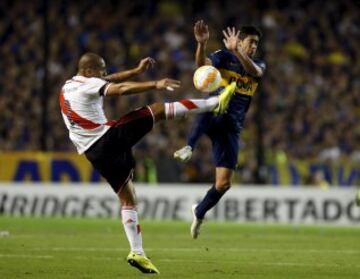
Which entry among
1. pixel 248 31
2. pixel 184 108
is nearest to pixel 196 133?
pixel 248 31

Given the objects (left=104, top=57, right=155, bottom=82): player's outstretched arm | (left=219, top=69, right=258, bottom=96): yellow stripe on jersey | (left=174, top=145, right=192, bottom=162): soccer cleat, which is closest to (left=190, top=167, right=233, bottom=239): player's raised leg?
(left=219, top=69, right=258, bottom=96): yellow stripe on jersey

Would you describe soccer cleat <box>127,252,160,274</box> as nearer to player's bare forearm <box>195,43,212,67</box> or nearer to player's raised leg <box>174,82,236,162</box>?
player's raised leg <box>174,82,236,162</box>

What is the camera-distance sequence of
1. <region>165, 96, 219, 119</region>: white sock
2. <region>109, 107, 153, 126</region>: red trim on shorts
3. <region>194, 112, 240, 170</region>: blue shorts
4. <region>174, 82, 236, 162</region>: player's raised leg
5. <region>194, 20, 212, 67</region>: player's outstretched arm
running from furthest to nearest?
<region>194, 112, 240, 170</region>: blue shorts < <region>194, 20, 212, 67</region>: player's outstretched arm < <region>174, 82, 236, 162</region>: player's raised leg < <region>109, 107, 153, 126</region>: red trim on shorts < <region>165, 96, 219, 119</region>: white sock

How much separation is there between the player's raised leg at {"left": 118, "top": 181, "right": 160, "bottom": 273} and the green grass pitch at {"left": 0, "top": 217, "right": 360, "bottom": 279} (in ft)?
0.49

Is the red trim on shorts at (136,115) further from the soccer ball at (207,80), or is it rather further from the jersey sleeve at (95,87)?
the soccer ball at (207,80)

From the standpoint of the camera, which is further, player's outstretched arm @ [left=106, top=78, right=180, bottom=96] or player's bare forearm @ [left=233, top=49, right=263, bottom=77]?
player's bare forearm @ [left=233, top=49, right=263, bottom=77]

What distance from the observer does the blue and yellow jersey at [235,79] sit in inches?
583

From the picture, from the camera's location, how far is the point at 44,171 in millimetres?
26203

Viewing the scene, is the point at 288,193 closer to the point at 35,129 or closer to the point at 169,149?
the point at 169,149

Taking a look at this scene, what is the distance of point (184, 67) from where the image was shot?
103ft

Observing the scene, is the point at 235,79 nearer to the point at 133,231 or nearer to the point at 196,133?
the point at 196,133

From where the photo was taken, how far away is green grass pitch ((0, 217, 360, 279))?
12.3m

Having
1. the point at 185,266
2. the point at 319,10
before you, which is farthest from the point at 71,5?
the point at 185,266

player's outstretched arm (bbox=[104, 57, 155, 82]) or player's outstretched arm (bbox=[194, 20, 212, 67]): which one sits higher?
player's outstretched arm (bbox=[194, 20, 212, 67])
